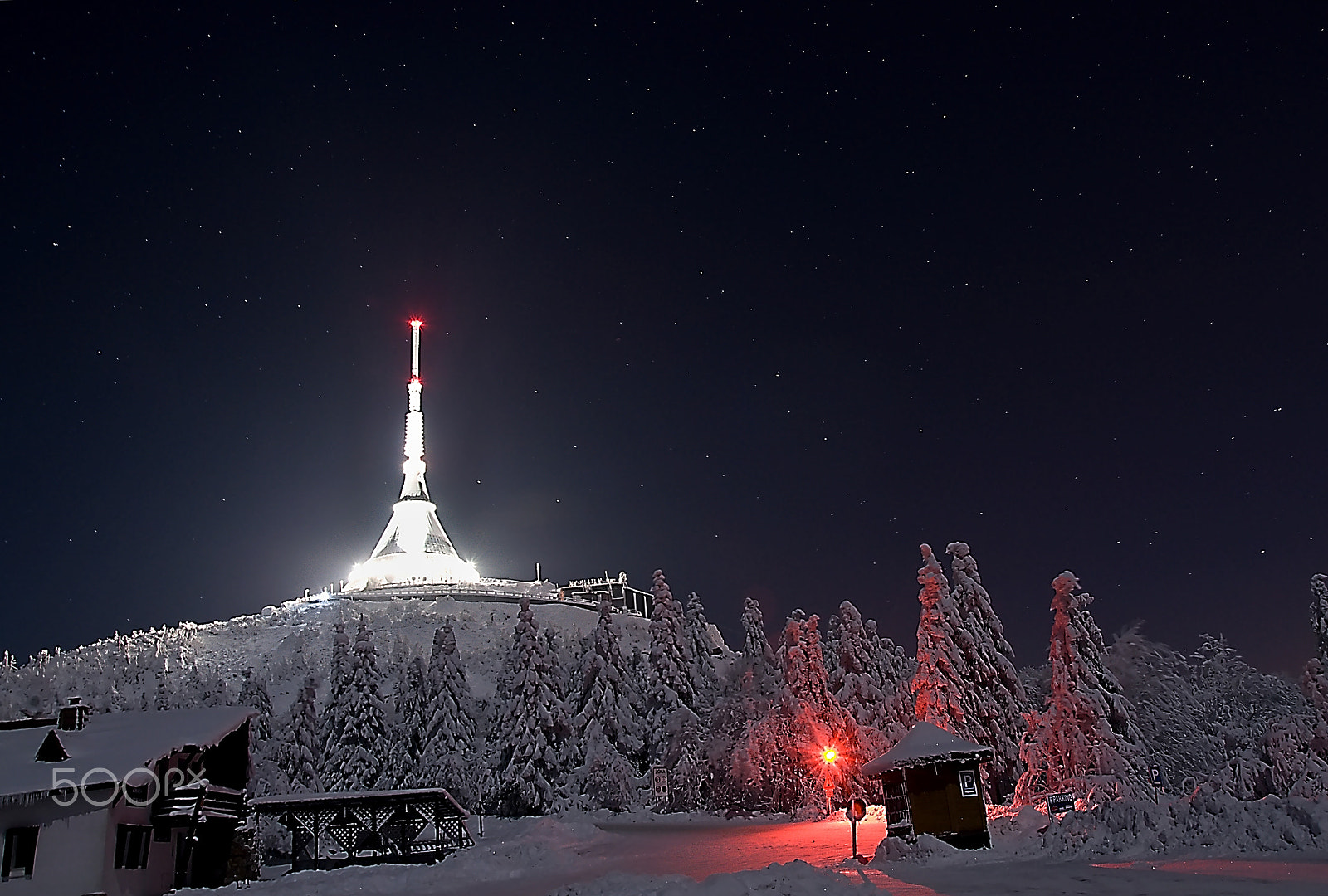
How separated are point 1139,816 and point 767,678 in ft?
105

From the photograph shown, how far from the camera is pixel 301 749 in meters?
51.4

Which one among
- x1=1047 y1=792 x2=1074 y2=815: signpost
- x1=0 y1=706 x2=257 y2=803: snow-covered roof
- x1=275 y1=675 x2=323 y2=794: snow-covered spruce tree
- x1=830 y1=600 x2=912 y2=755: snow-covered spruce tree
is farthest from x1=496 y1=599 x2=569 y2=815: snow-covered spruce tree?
x1=1047 y1=792 x2=1074 y2=815: signpost

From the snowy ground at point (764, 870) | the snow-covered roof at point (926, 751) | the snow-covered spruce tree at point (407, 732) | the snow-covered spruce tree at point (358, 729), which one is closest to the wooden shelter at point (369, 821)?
the snowy ground at point (764, 870)

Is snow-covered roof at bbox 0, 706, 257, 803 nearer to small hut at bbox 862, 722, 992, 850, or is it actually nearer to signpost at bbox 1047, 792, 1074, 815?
small hut at bbox 862, 722, 992, 850

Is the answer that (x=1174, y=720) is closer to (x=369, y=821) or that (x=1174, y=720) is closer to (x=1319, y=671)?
(x=1319, y=671)

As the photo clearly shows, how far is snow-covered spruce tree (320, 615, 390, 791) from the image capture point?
167 feet

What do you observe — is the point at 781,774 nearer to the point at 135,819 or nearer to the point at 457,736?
the point at 457,736

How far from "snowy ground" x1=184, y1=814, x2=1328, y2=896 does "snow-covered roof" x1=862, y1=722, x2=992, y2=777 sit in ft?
6.85

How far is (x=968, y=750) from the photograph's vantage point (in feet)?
86.3

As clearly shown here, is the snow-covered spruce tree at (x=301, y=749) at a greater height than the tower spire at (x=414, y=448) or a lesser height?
lesser

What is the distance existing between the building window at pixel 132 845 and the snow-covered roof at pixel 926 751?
59.7 ft

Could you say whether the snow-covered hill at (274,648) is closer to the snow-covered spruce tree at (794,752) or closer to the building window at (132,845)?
the snow-covered spruce tree at (794,752)

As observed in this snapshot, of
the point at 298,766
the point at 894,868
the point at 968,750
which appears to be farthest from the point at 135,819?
the point at 298,766

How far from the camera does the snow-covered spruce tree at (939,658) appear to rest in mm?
43688
